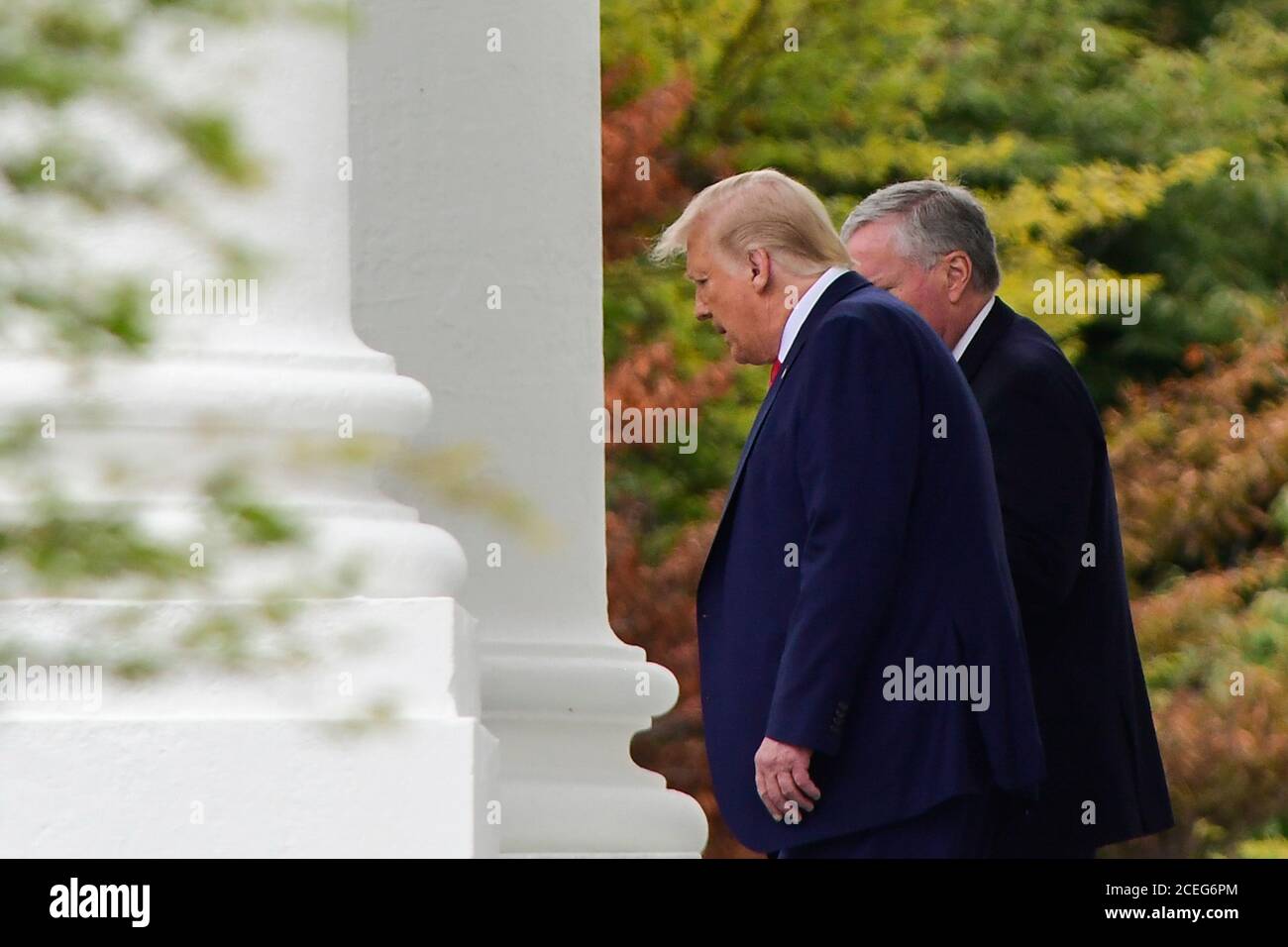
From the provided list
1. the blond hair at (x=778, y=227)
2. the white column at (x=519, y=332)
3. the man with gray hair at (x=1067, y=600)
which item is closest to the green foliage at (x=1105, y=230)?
the white column at (x=519, y=332)

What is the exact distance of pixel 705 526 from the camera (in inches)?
836

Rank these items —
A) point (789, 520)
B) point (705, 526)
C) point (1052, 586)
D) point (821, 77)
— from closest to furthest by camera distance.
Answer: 1. point (789, 520)
2. point (1052, 586)
3. point (705, 526)
4. point (821, 77)

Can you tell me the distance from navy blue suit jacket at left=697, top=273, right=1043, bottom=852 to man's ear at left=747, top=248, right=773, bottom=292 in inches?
11.4

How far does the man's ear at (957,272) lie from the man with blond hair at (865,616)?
1.09 meters

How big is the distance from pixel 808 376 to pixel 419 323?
207 cm

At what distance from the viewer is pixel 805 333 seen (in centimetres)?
726

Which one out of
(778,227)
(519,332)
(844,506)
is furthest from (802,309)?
(519,332)

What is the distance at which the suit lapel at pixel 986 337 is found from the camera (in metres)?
8.17

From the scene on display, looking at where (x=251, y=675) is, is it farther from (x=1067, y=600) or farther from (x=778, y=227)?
(x=1067, y=600)

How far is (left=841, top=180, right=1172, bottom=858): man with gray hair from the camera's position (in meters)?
7.70

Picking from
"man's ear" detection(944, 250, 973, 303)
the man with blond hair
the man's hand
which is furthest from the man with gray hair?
the man's hand

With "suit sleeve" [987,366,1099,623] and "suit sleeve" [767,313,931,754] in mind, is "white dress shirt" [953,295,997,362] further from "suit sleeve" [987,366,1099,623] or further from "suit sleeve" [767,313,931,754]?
"suit sleeve" [767,313,931,754]
